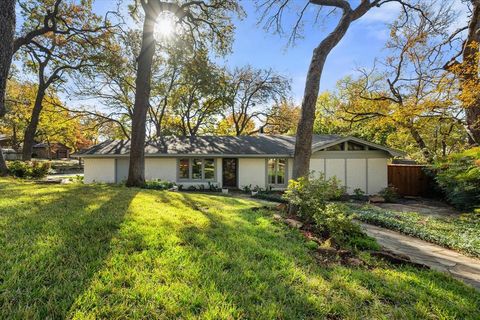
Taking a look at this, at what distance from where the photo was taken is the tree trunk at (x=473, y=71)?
8.43 meters

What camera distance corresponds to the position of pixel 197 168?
16328mm

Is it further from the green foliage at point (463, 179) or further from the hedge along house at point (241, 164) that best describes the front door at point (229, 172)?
the green foliage at point (463, 179)

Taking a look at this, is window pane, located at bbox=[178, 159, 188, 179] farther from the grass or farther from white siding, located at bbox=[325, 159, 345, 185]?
the grass

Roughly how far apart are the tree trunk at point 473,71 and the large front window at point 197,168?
1288 centimetres

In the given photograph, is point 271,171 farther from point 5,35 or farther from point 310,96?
point 5,35

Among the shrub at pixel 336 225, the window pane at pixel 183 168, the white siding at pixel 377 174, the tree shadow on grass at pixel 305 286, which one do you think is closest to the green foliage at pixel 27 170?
the window pane at pixel 183 168

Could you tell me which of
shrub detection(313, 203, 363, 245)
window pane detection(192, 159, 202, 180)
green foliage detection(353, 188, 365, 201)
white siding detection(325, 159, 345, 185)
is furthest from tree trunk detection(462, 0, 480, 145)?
window pane detection(192, 159, 202, 180)

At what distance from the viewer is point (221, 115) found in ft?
94.2

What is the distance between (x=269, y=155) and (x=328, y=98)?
2068 cm

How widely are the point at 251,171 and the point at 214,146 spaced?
3.27 m

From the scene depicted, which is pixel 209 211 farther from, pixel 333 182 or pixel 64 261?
pixel 64 261

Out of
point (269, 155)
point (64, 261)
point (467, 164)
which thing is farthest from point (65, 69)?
point (467, 164)

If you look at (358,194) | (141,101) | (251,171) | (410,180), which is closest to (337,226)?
(141,101)

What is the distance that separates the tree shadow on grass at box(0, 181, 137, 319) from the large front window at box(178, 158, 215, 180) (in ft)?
36.2
